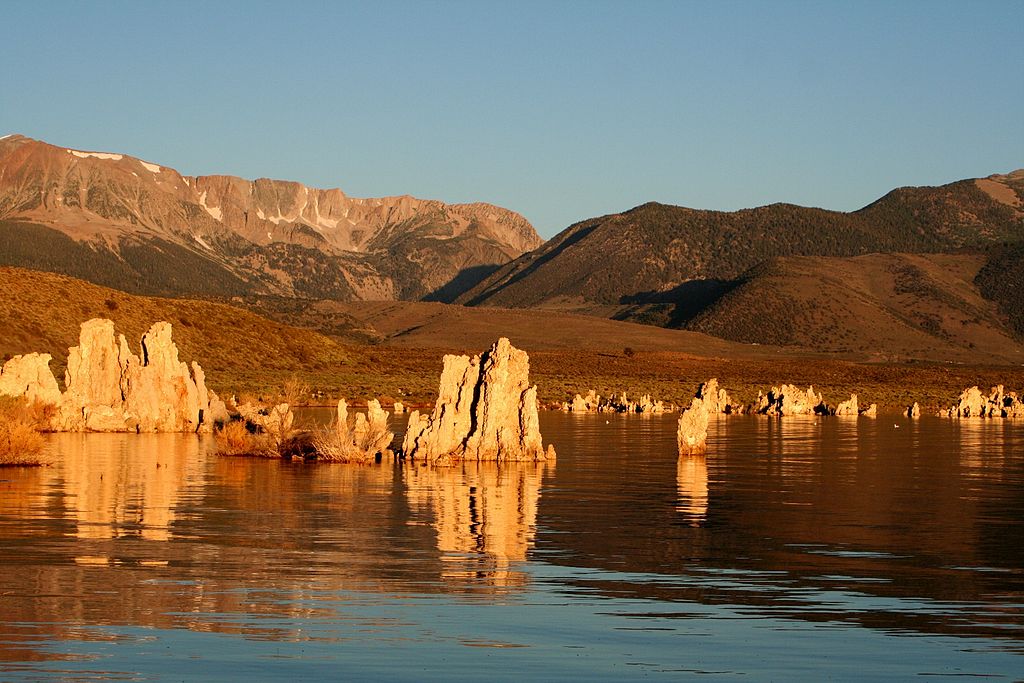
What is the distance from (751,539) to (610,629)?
27.0 feet

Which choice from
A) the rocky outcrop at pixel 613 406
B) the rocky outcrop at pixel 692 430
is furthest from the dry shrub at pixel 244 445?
the rocky outcrop at pixel 613 406

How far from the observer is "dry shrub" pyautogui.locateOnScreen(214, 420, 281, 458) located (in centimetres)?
3747

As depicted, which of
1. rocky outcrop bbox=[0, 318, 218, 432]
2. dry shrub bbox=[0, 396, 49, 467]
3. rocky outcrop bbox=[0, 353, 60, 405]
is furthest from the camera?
rocky outcrop bbox=[0, 318, 218, 432]

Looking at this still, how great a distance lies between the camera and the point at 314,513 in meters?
25.3

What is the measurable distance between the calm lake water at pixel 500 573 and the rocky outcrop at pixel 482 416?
1.59 metres

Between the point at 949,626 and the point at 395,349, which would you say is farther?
the point at 395,349

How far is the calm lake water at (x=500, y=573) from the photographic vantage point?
45.3ft

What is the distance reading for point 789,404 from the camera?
250ft

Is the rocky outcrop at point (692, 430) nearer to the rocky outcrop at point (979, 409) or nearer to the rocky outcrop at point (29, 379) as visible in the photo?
the rocky outcrop at point (29, 379)

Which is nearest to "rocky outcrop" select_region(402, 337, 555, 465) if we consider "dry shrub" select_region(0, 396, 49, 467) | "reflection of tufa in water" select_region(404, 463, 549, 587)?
"reflection of tufa in water" select_region(404, 463, 549, 587)

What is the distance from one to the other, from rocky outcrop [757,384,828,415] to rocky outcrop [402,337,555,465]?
132 feet

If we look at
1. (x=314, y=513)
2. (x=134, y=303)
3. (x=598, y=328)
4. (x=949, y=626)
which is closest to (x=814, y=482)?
(x=314, y=513)

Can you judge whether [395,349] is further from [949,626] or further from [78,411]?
[949,626]

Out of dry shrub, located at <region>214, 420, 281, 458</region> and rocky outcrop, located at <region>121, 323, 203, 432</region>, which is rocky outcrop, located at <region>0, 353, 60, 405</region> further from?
dry shrub, located at <region>214, 420, 281, 458</region>
